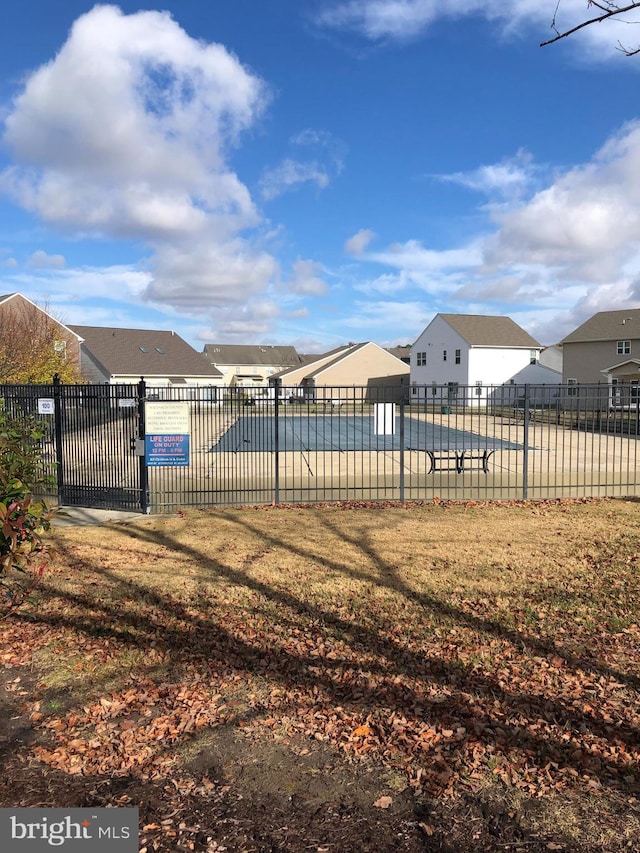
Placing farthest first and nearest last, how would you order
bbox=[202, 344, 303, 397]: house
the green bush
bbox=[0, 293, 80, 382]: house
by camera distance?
1. bbox=[202, 344, 303, 397]: house
2. bbox=[0, 293, 80, 382]: house
3. the green bush

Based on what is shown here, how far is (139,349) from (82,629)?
53.4 meters

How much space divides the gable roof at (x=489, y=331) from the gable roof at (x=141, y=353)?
77.0ft

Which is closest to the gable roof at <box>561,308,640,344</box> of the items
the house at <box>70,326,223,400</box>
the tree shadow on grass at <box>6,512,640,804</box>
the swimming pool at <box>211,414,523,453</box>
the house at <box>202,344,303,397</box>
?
the swimming pool at <box>211,414,523,453</box>

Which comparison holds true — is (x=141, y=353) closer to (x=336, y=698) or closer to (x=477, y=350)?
(x=477, y=350)

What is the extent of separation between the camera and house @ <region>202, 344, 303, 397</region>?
96.6m

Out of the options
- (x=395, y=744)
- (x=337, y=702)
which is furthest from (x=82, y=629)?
(x=395, y=744)

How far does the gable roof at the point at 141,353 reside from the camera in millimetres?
52656

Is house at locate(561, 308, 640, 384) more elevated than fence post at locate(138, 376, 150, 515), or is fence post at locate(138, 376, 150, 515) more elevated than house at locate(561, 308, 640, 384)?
house at locate(561, 308, 640, 384)

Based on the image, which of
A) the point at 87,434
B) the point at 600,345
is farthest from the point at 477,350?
the point at 87,434

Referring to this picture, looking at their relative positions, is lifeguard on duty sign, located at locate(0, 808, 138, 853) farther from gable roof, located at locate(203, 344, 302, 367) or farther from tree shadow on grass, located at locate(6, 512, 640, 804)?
gable roof, located at locate(203, 344, 302, 367)

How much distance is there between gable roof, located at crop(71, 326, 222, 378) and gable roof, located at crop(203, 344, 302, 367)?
38.2 m

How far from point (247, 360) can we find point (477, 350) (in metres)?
53.5

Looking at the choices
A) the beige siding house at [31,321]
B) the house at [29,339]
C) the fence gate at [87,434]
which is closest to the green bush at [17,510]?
the fence gate at [87,434]

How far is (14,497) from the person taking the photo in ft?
13.1
